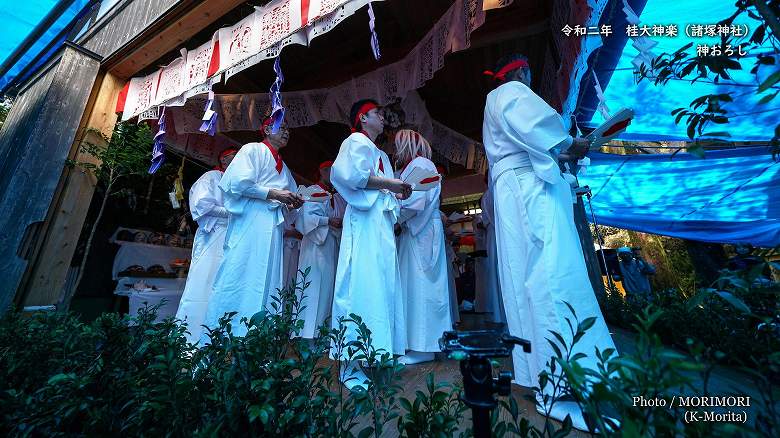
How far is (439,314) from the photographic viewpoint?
2738mm

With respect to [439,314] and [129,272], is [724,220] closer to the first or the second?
[439,314]

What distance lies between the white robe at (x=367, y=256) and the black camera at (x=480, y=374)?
4.80ft

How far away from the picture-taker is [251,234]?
2.76 metres

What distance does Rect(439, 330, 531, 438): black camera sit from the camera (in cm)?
71

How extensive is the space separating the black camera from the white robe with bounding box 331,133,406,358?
1.46 meters

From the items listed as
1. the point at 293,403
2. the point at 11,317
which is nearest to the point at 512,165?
the point at 293,403

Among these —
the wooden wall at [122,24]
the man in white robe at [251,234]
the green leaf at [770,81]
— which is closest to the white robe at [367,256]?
the man in white robe at [251,234]

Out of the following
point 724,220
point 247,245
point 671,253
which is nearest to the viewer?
point 247,245

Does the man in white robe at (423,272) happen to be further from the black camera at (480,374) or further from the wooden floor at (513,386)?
the black camera at (480,374)

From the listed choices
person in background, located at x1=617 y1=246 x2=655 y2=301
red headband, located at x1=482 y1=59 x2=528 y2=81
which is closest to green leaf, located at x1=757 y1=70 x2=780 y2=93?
red headband, located at x1=482 y1=59 x2=528 y2=81

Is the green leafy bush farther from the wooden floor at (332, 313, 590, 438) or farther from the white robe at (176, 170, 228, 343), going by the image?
the white robe at (176, 170, 228, 343)

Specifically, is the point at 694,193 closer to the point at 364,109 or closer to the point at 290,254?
the point at 364,109

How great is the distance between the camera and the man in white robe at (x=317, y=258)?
347 cm

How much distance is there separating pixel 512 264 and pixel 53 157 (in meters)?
4.96
